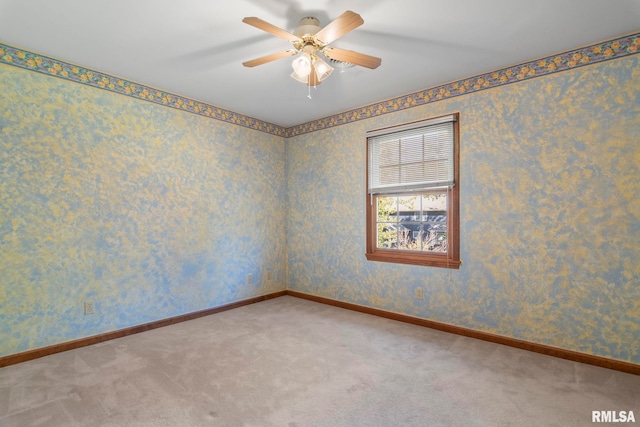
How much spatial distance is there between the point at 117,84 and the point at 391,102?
2.99m

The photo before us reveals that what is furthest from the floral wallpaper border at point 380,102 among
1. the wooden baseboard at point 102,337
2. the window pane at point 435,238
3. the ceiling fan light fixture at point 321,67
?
the wooden baseboard at point 102,337

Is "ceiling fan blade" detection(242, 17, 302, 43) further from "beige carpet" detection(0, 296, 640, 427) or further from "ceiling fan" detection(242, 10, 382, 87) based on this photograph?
"beige carpet" detection(0, 296, 640, 427)

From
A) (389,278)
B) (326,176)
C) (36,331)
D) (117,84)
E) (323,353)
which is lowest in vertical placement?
(323,353)

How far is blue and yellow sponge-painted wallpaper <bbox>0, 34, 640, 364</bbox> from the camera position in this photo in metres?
2.51

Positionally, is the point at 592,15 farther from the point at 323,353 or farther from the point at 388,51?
the point at 323,353

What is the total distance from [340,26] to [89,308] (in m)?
3.27

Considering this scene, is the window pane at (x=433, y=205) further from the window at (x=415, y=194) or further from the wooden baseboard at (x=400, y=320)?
the wooden baseboard at (x=400, y=320)

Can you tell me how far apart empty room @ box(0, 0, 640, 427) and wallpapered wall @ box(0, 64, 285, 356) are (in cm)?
2

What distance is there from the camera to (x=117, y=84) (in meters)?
3.13

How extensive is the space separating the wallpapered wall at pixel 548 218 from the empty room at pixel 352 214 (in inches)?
0.7

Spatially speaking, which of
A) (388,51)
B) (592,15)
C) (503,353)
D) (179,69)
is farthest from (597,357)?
(179,69)

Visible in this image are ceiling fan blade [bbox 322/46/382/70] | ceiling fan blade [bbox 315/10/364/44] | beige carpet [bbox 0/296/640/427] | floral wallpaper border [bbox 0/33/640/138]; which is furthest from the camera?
floral wallpaper border [bbox 0/33/640/138]

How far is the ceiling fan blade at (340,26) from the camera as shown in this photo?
1761 millimetres

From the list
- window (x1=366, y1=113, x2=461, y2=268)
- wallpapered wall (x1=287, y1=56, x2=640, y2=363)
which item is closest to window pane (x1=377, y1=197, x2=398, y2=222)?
window (x1=366, y1=113, x2=461, y2=268)
